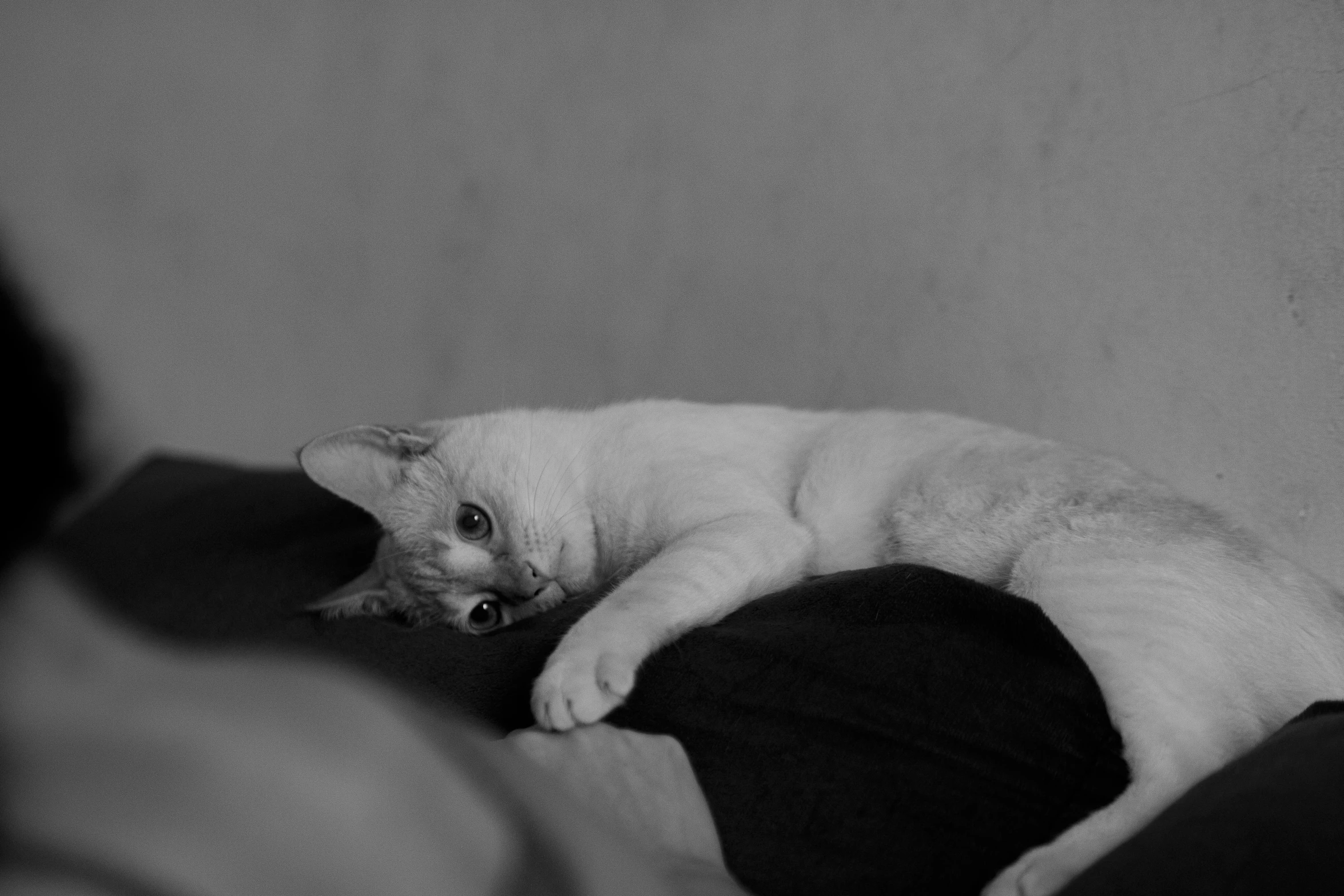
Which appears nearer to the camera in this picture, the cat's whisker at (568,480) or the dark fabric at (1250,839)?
the dark fabric at (1250,839)

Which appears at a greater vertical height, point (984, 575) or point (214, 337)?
point (984, 575)

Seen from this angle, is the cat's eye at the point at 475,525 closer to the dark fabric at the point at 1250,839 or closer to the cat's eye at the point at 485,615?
the cat's eye at the point at 485,615

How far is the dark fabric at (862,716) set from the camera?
4.22ft

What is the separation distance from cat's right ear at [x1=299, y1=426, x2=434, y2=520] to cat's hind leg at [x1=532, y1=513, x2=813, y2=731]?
25.3 inches

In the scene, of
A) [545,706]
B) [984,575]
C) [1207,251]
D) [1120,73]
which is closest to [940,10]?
[1120,73]

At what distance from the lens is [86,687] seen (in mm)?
471

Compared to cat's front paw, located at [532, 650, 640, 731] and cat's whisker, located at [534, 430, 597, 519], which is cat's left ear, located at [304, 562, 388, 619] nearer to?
cat's whisker, located at [534, 430, 597, 519]

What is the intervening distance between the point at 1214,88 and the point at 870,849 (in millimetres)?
1899

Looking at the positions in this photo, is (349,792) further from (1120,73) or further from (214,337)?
(214,337)

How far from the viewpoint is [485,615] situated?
2.13 metres

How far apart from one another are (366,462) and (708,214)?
4.58 feet

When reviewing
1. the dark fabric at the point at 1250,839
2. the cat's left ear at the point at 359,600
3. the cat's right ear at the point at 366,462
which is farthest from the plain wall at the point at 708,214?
the dark fabric at the point at 1250,839

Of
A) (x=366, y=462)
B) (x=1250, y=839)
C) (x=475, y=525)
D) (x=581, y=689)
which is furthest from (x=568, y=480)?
(x=1250, y=839)

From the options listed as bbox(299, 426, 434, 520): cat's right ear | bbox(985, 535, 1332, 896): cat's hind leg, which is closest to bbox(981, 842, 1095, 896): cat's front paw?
bbox(985, 535, 1332, 896): cat's hind leg
